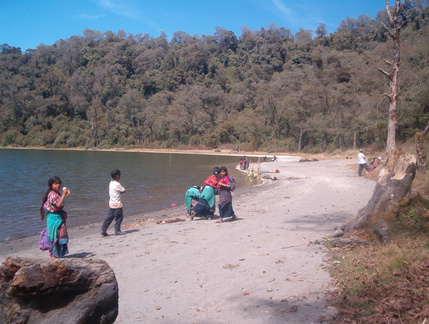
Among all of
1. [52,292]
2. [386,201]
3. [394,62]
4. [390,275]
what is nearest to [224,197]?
[386,201]

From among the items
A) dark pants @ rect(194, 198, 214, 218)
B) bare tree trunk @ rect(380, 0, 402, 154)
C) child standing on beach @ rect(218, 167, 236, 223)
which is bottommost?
dark pants @ rect(194, 198, 214, 218)

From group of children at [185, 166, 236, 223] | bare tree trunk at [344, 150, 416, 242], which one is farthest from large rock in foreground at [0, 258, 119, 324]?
group of children at [185, 166, 236, 223]

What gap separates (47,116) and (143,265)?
364 ft

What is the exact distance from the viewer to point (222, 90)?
346 ft

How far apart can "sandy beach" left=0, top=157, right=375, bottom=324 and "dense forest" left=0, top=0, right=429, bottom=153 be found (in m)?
22.4

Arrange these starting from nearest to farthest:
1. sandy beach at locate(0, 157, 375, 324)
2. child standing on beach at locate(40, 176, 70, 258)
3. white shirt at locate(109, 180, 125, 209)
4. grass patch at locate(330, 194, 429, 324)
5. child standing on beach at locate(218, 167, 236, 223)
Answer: grass patch at locate(330, 194, 429, 324)
sandy beach at locate(0, 157, 375, 324)
child standing on beach at locate(40, 176, 70, 258)
white shirt at locate(109, 180, 125, 209)
child standing on beach at locate(218, 167, 236, 223)

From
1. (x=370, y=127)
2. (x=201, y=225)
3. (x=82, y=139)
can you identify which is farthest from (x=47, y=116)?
(x=201, y=225)

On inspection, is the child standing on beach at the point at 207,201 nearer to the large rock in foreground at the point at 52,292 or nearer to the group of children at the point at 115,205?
the group of children at the point at 115,205

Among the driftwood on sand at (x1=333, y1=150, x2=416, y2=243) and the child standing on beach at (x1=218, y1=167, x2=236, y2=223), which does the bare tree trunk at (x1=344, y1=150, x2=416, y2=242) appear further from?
the child standing on beach at (x1=218, y1=167, x2=236, y2=223)

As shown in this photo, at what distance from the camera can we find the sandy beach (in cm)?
421

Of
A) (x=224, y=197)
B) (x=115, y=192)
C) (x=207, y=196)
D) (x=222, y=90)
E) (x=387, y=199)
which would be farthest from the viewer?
(x=222, y=90)

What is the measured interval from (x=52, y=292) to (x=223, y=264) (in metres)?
3.07

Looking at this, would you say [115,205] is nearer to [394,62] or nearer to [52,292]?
[52,292]

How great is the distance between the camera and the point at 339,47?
95375 mm
